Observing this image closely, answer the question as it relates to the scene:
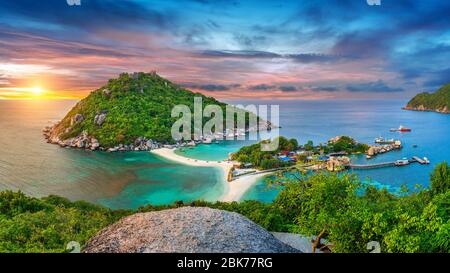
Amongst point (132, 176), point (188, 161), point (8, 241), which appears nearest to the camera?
point (8, 241)

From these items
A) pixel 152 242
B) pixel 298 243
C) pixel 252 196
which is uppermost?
pixel 152 242

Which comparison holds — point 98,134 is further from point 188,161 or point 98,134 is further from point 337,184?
point 337,184

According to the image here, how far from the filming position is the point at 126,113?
3103 centimetres

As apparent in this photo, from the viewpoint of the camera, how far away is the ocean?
989 cm

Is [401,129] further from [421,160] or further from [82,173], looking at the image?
[82,173]

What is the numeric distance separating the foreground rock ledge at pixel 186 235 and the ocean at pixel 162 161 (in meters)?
3.35

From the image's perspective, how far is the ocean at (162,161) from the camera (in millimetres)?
9894

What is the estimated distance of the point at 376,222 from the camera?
461 cm

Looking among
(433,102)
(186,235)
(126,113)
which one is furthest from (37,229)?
(126,113)

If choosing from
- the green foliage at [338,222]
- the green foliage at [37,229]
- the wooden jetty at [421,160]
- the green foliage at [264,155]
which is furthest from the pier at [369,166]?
the green foliage at [37,229]

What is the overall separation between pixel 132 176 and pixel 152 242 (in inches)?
670

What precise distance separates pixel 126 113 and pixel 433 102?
987 inches
